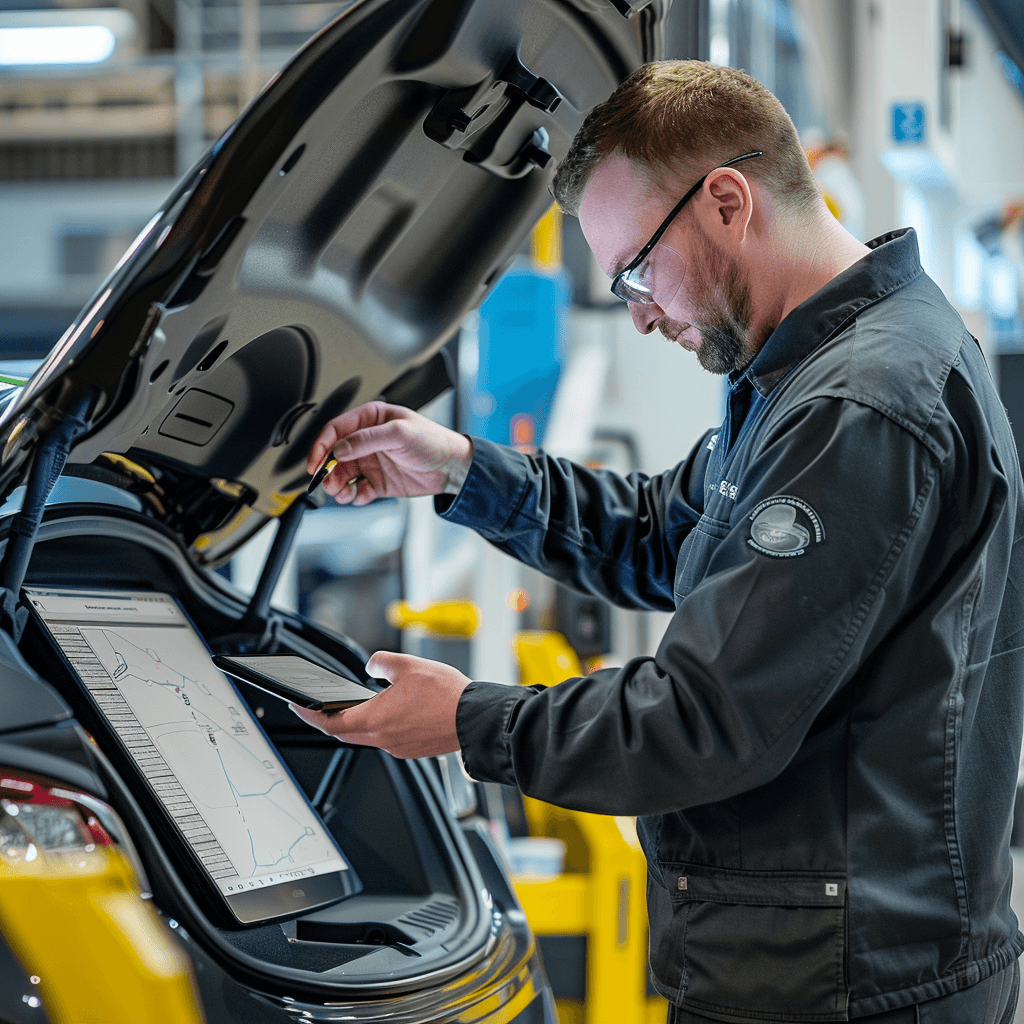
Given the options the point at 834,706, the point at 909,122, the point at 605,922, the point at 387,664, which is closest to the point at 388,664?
the point at 387,664

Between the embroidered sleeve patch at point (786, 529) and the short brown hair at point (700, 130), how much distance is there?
16.1 inches

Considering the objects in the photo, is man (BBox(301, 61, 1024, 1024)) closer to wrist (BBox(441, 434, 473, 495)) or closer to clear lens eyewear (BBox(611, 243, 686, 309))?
clear lens eyewear (BBox(611, 243, 686, 309))

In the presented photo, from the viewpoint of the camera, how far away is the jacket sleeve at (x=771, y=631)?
3.62 feet

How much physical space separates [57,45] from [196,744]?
633 centimetres

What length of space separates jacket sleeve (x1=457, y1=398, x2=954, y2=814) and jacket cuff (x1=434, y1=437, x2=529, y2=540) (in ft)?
2.24

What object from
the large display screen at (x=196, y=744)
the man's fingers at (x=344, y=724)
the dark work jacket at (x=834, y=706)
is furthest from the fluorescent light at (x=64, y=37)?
the dark work jacket at (x=834, y=706)

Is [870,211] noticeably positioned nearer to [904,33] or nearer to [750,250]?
[904,33]

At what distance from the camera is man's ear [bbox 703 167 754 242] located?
1290 mm

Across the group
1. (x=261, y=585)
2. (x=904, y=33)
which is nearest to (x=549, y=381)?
(x=904, y=33)

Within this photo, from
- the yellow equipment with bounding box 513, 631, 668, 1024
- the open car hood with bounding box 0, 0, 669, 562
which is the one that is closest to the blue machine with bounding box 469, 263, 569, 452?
the yellow equipment with bounding box 513, 631, 668, 1024

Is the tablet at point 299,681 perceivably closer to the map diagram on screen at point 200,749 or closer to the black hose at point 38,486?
the map diagram on screen at point 200,749

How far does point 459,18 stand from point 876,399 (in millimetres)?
610

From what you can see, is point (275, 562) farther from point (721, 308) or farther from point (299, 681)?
point (721, 308)

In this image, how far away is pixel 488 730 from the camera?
1.24 metres
